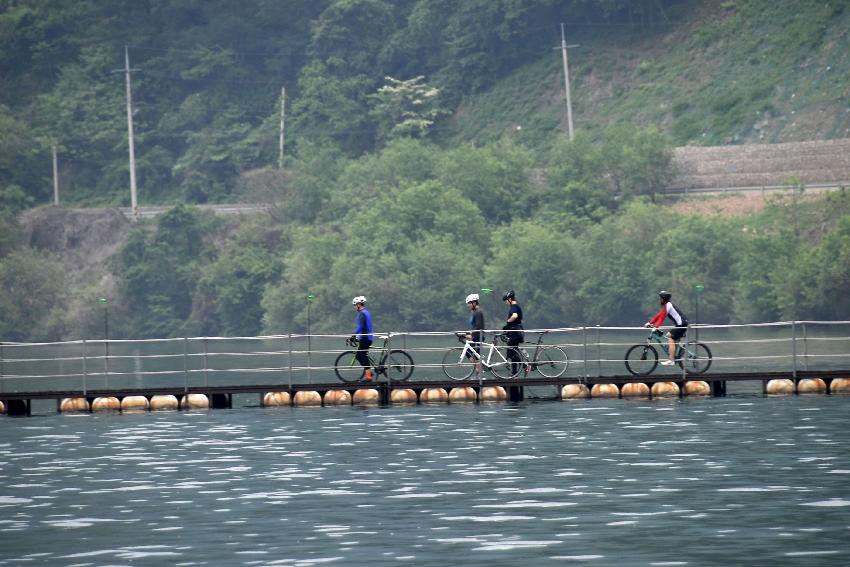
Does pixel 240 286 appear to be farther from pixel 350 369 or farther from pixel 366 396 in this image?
pixel 366 396

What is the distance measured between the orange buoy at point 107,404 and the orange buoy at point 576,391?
10.8 m

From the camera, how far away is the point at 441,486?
2794cm

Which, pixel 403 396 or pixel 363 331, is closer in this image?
pixel 363 331

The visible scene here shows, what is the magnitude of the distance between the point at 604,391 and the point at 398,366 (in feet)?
16.2

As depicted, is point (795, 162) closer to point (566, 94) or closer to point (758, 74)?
point (758, 74)

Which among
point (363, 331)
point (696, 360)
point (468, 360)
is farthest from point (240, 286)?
point (696, 360)

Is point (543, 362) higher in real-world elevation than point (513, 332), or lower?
lower

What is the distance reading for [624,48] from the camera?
121 m

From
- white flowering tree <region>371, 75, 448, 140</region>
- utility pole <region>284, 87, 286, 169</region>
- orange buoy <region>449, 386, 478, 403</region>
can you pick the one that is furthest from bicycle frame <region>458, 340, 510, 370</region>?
utility pole <region>284, 87, 286, 169</region>

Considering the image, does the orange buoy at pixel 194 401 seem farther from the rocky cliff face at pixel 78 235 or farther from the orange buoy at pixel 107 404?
the rocky cliff face at pixel 78 235

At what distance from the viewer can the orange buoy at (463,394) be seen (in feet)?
136

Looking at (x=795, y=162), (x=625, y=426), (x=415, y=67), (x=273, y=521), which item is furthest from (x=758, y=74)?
(x=273, y=521)

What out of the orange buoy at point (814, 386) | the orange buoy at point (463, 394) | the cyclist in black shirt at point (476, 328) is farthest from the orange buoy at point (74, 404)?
the orange buoy at point (814, 386)

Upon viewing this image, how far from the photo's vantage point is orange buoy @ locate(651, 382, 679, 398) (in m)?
41.1
